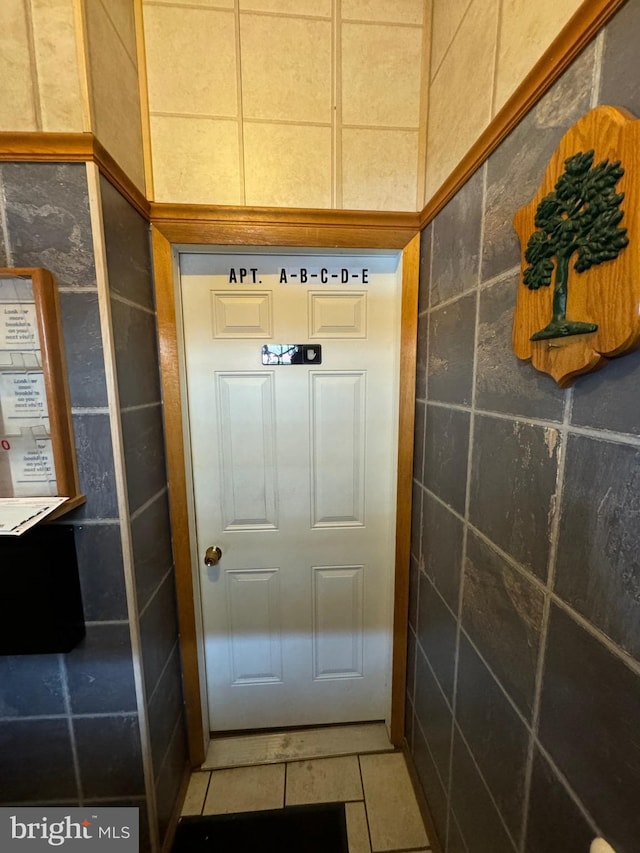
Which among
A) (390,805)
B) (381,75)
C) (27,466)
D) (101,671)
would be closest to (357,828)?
(390,805)

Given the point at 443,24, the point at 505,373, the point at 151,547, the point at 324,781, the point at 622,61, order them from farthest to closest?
the point at 324,781 → the point at 151,547 → the point at 443,24 → the point at 505,373 → the point at 622,61

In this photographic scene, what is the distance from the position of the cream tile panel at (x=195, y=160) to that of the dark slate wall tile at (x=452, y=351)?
27.9 inches

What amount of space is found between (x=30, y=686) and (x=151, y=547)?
42 centimetres

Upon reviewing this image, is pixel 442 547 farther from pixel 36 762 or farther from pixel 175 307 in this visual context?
pixel 36 762

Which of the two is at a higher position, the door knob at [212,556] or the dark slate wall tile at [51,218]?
the dark slate wall tile at [51,218]

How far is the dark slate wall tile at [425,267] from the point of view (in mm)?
997

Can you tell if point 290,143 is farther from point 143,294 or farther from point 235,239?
point 143,294

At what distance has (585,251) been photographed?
449 millimetres

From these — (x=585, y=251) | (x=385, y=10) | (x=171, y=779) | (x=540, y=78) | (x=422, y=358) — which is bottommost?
(x=171, y=779)

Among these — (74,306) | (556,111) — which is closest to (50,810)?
(74,306)

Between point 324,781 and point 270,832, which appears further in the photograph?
point 324,781

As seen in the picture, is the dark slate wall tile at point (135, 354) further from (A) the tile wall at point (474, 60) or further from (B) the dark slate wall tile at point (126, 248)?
(A) the tile wall at point (474, 60)

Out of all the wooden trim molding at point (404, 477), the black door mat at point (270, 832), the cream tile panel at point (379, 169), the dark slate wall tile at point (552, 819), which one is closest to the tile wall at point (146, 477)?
the black door mat at point (270, 832)

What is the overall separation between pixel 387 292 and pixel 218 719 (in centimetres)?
177
